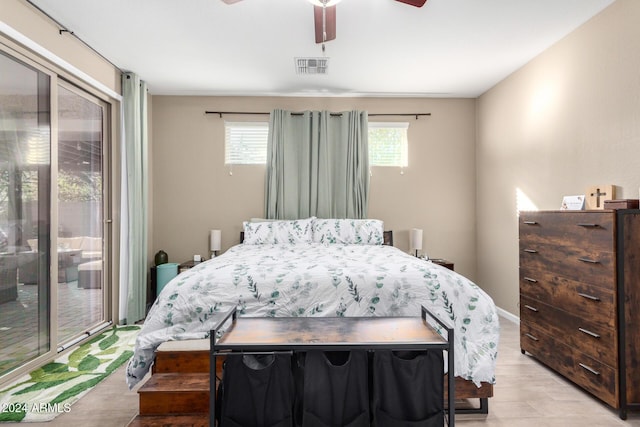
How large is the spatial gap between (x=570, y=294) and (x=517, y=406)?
0.82 meters

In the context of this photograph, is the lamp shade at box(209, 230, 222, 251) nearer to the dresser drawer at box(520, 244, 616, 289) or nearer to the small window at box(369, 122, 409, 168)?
the small window at box(369, 122, 409, 168)

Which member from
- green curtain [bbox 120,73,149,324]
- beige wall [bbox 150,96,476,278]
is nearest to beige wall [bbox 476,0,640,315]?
beige wall [bbox 150,96,476,278]

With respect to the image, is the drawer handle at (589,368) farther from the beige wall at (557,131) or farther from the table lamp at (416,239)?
the table lamp at (416,239)

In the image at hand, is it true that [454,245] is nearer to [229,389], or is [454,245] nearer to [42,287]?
[229,389]

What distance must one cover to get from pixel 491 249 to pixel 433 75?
2.12 m

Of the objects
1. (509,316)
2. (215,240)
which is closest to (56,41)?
(215,240)

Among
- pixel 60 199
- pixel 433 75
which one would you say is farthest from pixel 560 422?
pixel 60 199

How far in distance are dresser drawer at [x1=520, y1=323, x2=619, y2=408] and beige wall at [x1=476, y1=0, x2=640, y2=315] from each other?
1.05m

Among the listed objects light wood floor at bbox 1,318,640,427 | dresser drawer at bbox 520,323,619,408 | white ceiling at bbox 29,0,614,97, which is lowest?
light wood floor at bbox 1,318,640,427

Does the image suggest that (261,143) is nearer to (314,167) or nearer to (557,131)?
(314,167)

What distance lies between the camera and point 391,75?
3908mm

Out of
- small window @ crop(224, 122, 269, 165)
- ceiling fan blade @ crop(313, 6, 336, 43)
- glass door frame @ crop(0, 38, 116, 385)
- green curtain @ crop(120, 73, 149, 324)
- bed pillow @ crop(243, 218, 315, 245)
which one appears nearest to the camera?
ceiling fan blade @ crop(313, 6, 336, 43)

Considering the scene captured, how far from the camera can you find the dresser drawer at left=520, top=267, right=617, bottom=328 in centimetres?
214

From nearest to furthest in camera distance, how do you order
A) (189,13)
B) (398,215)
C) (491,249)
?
(189,13) < (491,249) < (398,215)
